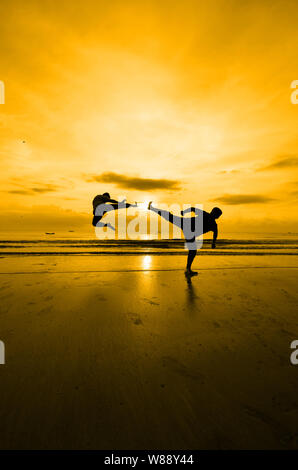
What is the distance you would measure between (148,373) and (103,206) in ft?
17.4

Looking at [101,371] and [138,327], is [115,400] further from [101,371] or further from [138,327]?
[138,327]

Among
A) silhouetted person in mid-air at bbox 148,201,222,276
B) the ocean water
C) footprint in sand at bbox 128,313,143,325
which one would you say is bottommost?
footprint in sand at bbox 128,313,143,325

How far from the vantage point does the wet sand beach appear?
185cm

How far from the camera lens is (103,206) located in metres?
6.96

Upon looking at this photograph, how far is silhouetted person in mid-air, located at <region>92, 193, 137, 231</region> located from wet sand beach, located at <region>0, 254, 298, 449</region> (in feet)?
8.79

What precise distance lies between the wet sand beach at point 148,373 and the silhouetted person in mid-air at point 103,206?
2678mm

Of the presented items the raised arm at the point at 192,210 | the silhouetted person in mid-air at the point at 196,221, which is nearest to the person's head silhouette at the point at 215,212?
the silhouetted person in mid-air at the point at 196,221

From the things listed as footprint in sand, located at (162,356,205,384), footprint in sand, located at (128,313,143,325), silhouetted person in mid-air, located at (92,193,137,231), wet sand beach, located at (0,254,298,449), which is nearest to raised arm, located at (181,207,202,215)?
silhouetted person in mid-air, located at (92,193,137,231)

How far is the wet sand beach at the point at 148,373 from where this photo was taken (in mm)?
1851

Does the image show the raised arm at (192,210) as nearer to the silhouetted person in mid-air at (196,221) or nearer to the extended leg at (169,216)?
the silhouetted person in mid-air at (196,221)

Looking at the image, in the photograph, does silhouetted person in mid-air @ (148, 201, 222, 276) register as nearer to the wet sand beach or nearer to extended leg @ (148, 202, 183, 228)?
extended leg @ (148, 202, 183, 228)

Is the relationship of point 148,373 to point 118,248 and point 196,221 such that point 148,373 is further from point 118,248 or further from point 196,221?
point 118,248

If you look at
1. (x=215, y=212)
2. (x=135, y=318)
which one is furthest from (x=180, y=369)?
(x=215, y=212)

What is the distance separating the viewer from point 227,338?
3.50 meters
